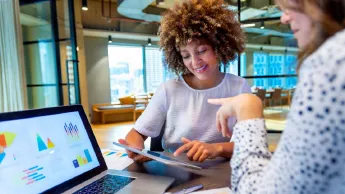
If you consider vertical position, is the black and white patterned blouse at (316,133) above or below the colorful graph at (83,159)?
above

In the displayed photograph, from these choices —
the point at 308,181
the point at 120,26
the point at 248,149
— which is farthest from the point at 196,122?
the point at 120,26

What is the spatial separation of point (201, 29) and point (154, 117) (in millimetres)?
458

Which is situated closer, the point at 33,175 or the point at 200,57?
the point at 33,175

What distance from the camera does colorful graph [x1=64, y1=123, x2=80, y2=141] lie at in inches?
29.6

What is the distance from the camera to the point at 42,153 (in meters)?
0.65

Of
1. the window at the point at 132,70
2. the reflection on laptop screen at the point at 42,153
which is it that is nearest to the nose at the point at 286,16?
the reflection on laptop screen at the point at 42,153

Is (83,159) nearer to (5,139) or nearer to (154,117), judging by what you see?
(5,139)

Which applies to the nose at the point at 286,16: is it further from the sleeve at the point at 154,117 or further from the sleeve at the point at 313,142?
the sleeve at the point at 154,117

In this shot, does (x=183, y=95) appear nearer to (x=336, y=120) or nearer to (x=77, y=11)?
(x=336, y=120)

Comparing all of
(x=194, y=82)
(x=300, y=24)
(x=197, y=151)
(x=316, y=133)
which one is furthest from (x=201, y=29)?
(x=316, y=133)

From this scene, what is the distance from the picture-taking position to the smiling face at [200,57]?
114cm

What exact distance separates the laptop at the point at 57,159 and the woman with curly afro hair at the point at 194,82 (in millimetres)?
310

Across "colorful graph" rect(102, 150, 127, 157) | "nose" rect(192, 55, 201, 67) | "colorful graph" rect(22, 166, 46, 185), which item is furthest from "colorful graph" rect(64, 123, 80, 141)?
"nose" rect(192, 55, 201, 67)

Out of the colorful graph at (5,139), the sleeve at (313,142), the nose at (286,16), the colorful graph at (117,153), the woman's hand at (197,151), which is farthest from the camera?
the colorful graph at (117,153)
